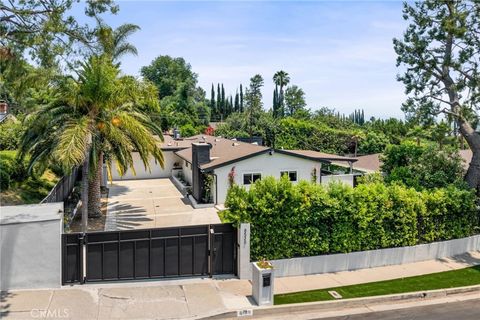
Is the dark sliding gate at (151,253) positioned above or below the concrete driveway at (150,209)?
above

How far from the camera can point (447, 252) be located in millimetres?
16406

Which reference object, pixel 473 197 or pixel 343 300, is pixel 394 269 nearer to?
pixel 343 300

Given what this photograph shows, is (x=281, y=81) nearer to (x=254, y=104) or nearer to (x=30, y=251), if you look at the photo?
(x=254, y=104)

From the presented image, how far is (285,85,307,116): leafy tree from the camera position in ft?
302

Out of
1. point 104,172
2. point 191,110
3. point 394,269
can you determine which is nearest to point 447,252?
point 394,269

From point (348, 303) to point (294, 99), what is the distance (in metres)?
82.7

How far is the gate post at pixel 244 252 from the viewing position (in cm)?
1319

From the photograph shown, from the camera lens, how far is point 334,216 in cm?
1438

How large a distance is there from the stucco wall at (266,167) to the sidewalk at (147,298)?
12472 mm

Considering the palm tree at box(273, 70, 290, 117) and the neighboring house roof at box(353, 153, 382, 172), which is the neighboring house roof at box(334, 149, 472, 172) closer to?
the neighboring house roof at box(353, 153, 382, 172)

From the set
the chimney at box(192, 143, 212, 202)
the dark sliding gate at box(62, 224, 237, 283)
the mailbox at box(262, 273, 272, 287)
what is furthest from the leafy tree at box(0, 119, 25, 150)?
the mailbox at box(262, 273, 272, 287)

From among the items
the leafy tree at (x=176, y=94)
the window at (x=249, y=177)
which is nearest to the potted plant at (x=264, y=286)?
the window at (x=249, y=177)

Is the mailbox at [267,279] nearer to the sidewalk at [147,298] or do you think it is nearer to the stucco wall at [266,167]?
the sidewalk at [147,298]

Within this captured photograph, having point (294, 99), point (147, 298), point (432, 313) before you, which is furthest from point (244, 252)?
point (294, 99)
